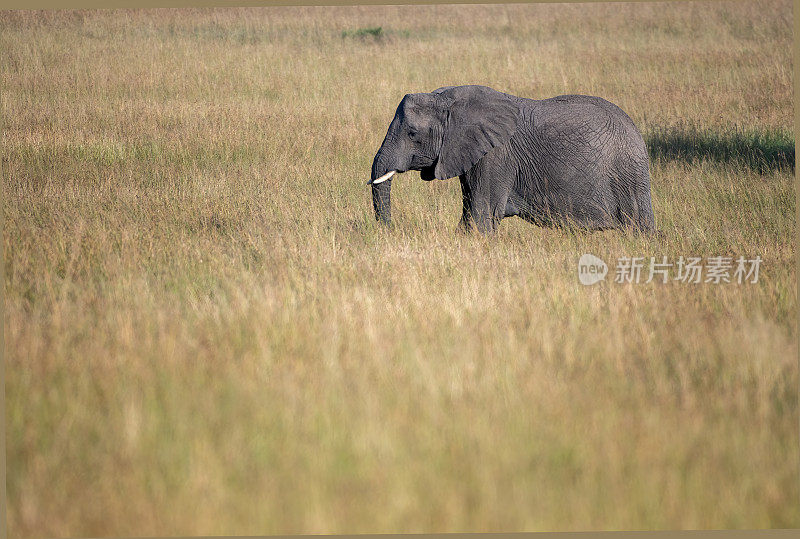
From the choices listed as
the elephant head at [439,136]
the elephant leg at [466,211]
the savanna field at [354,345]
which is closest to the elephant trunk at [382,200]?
the elephant head at [439,136]

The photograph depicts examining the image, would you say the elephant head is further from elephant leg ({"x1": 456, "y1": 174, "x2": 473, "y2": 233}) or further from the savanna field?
the savanna field

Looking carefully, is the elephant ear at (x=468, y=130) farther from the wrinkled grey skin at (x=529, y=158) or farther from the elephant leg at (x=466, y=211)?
the elephant leg at (x=466, y=211)

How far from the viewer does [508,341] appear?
5.43m

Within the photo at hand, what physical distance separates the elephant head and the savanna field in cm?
58

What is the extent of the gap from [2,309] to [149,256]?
1.70 m

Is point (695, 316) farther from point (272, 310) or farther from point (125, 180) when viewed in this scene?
point (125, 180)

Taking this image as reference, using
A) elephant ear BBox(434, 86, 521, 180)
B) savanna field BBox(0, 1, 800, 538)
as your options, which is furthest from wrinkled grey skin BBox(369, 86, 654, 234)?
savanna field BBox(0, 1, 800, 538)

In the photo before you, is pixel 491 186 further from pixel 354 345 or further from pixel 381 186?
pixel 354 345

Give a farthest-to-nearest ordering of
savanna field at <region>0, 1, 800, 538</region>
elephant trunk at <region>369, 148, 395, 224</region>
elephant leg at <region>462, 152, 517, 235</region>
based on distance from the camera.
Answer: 1. elephant leg at <region>462, 152, 517, 235</region>
2. elephant trunk at <region>369, 148, 395, 224</region>
3. savanna field at <region>0, 1, 800, 538</region>

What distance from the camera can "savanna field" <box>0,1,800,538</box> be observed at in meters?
4.00

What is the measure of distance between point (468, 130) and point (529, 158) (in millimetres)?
685

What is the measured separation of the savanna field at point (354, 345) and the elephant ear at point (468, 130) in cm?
72

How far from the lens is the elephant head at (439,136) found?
7.94 meters

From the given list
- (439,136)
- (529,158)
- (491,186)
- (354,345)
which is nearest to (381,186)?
(439,136)
